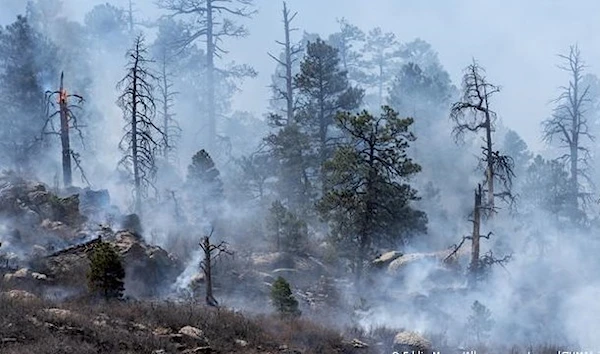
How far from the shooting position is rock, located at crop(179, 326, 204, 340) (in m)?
14.0

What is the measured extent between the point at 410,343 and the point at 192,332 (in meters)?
6.75

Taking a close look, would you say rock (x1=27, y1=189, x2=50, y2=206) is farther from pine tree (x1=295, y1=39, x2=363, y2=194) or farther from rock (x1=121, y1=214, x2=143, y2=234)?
pine tree (x1=295, y1=39, x2=363, y2=194)

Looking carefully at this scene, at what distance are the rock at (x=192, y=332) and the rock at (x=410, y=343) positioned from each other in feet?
20.5

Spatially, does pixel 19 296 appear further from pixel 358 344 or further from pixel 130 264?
pixel 358 344

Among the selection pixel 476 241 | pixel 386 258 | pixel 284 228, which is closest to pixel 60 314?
pixel 284 228

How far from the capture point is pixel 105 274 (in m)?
16.3

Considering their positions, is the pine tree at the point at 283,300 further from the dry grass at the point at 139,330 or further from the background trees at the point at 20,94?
the background trees at the point at 20,94

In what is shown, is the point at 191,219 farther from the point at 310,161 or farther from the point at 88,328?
the point at 88,328

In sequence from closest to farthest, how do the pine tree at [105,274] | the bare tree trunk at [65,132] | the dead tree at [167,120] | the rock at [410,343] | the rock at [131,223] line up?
the pine tree at [105,274], the rock at [410,343], the rock at [131,223], the bare tree trunk at [65,132], the dead tree at [167,120]

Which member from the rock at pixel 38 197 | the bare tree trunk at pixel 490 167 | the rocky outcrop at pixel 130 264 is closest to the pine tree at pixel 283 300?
the rocky outcrop at pixel 130 264

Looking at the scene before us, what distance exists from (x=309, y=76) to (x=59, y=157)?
18.5 meters

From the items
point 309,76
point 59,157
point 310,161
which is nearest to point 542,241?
point 310,161

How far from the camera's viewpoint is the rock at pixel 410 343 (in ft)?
57.0

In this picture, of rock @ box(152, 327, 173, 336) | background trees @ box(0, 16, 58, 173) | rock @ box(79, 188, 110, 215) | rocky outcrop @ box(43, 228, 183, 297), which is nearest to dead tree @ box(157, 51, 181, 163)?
background trees @ box(0, 16, 58, 173)
